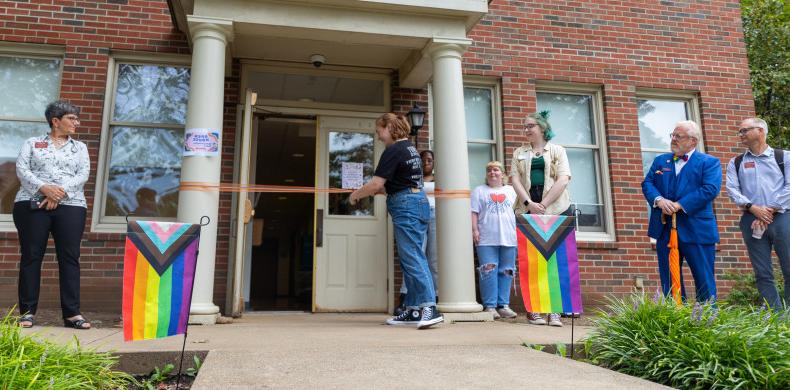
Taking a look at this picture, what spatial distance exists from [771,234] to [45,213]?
18.6 feet

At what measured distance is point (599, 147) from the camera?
694cm

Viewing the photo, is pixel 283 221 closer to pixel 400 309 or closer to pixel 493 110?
pixel 493 110

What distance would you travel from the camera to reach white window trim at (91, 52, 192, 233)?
570cm

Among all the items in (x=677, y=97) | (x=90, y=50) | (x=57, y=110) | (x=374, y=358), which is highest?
(x=90, y=50)

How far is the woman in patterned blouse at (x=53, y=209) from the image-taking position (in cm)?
418

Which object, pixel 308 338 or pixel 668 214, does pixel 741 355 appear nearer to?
pixel 668 214

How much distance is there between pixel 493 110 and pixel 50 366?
18.0ft

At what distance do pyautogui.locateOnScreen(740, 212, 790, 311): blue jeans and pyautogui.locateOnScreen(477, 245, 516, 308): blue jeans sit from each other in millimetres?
2007

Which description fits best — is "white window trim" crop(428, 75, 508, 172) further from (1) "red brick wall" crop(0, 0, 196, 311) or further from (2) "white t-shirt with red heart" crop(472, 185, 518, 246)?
(1) "red brick wall" crop(0, 0, 196, 311)

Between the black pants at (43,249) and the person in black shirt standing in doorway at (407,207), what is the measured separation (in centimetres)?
221

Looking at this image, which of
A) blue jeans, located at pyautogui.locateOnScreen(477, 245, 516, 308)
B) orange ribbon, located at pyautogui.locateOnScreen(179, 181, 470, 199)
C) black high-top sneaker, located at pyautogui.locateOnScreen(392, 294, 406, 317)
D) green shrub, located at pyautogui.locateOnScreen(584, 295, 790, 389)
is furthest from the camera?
blue jeans, located at pyautogui.locateOnScreen(477, 245, 516, 308)

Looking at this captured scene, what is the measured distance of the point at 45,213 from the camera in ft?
13.9

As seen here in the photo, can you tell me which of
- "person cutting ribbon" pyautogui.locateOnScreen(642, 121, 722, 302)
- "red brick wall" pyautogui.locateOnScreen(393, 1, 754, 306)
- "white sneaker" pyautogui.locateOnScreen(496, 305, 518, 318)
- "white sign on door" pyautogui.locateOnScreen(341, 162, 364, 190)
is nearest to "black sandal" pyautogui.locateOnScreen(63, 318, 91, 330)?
"white sign on door" pyautogui.locateOnScreen(341, 162, 364, 190)

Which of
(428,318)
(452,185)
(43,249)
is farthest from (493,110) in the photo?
(43,249)
